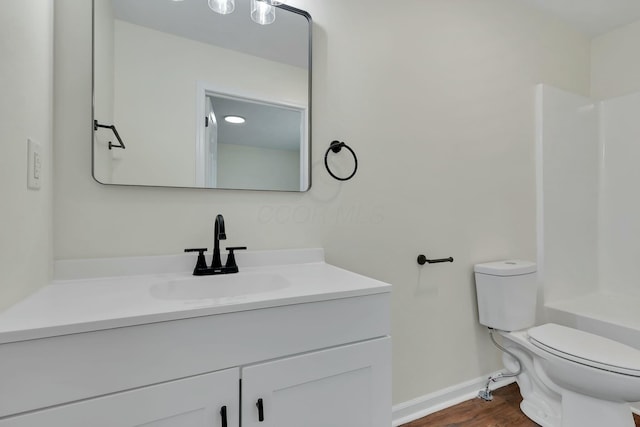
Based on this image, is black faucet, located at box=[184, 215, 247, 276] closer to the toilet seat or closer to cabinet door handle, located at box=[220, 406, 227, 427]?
cabinet door handle, located at box=[220, 406, 227, 427]

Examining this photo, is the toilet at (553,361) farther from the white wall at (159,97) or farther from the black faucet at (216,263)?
the white wall at (159,97)

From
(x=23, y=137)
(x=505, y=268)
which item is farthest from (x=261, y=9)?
(x=505, y=268)

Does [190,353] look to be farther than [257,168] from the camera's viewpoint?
No

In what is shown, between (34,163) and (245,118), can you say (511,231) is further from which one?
(34,163)

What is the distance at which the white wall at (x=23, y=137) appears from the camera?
72 cm

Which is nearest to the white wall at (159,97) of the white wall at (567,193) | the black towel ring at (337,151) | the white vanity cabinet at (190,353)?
the white vanity cabinet at (190,353)

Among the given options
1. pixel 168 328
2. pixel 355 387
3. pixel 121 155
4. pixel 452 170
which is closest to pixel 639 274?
pixel 452 170

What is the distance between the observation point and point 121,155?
1.10 m

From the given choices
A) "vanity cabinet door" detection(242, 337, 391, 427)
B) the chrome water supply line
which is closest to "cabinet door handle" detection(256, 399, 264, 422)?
"vanity cabinet door" detection(242, 337, 391, 427)

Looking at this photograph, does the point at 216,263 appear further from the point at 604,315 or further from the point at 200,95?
the point at 604,315

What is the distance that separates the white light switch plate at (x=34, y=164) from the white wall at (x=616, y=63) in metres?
3.45

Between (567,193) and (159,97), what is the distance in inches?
103

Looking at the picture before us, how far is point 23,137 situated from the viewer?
0.81 metres

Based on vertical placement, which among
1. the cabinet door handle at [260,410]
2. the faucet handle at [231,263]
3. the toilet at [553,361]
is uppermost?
the faucet handle at [231,263]
